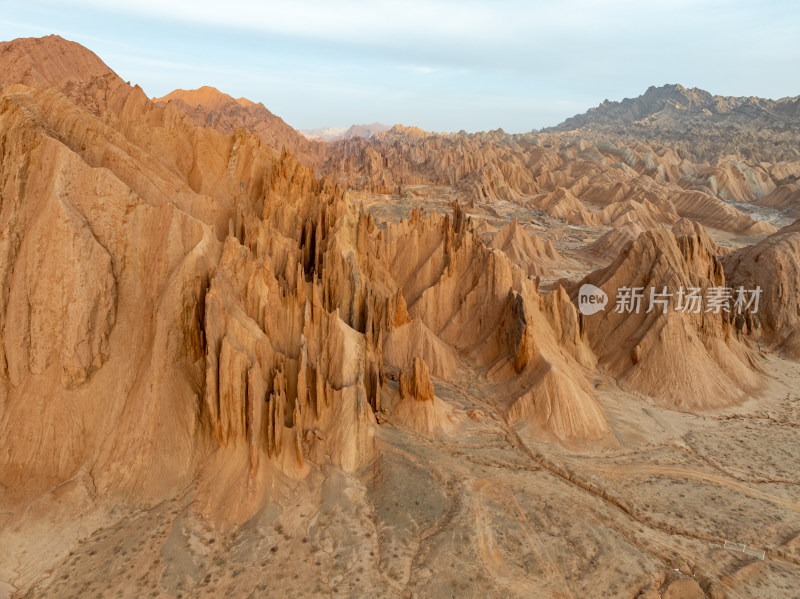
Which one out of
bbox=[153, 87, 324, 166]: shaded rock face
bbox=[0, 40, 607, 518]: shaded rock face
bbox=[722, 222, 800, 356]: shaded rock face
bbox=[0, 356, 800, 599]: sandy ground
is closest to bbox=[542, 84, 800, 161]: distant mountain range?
bbox=[153, 87, 324, 166]: shaded rock face

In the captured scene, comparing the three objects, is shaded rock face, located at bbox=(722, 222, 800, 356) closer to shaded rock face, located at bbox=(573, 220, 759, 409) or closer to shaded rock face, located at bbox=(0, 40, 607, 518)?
shaded rock face, located at bbox=(573, 220, 759, 409)

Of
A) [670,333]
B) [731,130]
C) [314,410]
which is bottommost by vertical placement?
[314,410]

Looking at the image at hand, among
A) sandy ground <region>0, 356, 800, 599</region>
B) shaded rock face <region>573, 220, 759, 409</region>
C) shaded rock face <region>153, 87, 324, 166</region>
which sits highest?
shaded rock face <region>153, 87, 324, 166</region>

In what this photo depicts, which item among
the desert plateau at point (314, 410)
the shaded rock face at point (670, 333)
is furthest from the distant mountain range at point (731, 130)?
the desert plateau at point (314, 410)

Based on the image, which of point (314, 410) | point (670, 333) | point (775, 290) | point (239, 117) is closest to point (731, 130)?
point (239, 117)

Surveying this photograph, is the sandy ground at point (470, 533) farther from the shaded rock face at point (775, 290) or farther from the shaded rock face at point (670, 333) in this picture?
the shaded rock face at point (775, 290)

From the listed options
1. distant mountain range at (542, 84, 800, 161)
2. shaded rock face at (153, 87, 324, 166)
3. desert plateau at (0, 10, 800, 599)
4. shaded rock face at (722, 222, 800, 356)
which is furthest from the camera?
shaded rock face at (153, 87, 324, 166)

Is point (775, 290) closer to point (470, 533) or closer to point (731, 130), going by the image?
point (470, 533)

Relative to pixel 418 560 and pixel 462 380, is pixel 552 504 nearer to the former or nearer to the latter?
pixel 418 560

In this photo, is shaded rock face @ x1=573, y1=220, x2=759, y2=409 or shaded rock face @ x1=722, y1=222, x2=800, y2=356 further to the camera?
shaded rock face @ x1=722, y1=222, x2=800, y2=356

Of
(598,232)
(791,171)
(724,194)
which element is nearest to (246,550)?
(598,232)

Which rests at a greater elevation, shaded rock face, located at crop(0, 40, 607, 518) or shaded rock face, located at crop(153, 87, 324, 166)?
shaded rock face, located at crop(153, 87, 324, 166)
